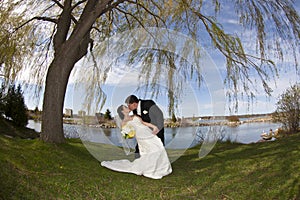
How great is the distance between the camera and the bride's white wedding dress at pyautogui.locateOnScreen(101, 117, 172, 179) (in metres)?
4.12

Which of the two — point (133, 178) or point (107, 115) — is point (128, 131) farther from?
point (133, 178)

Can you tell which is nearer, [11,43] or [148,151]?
[148,151]

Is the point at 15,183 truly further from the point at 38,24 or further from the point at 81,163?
the point at 38,24

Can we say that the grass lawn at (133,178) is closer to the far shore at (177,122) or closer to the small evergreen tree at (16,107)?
the far shore at (177,122)

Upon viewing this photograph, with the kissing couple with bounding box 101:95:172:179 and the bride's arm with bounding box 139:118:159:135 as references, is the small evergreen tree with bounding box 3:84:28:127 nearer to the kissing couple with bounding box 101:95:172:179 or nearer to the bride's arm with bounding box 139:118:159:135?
the kissing couple with bounding box 101:95:172:179

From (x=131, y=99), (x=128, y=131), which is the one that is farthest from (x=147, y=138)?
(x=131, y=99)

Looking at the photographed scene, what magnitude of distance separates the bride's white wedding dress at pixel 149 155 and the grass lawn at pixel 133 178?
0.37 ft

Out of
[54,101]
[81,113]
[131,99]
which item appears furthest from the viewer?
[54,101]

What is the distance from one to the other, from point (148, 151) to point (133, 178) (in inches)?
15.2

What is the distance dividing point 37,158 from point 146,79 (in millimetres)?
1784

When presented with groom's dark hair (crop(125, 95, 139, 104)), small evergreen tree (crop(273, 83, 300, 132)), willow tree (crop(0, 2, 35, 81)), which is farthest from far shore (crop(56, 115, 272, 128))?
small evergreen tree (crop(273, 83, 300, 132))

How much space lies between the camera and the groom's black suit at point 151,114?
149 inches

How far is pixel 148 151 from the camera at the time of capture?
4164mm

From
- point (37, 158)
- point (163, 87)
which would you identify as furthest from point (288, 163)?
point (37, 158)
